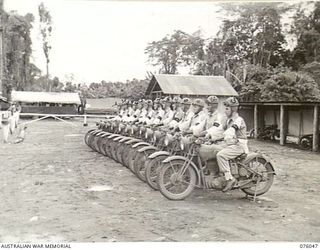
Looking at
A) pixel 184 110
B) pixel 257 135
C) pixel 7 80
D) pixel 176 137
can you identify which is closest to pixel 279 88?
pixel 257 135

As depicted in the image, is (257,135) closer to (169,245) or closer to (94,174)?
(94,174)

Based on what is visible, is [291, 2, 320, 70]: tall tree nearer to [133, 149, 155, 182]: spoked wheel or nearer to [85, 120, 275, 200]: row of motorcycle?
[85, 120, 275, 200]: row of motorcycle

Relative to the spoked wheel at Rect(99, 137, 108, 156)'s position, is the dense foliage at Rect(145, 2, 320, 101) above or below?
→ above

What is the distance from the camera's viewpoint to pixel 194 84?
5309 mm

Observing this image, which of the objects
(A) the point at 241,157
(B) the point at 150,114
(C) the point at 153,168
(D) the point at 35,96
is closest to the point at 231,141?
(A) the point at 241,157

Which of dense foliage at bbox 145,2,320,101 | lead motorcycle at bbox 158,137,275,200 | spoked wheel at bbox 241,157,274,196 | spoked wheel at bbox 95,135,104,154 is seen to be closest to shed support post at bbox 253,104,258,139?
dense foliage at bbox 145,2,320,101

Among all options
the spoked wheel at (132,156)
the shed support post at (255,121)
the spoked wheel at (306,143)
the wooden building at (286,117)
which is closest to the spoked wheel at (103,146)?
the spoked wheel at (132,156)

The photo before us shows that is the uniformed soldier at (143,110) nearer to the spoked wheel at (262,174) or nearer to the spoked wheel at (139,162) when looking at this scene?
the spoked wheel at (139,162)

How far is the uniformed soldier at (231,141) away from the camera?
3.30m

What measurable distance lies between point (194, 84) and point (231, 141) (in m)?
2.07

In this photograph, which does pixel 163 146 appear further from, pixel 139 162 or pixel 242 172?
pixel 242 172

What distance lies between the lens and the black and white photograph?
110 inches

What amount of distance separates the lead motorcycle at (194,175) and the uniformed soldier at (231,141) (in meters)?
0.06

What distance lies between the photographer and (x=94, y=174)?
14.0 ft
